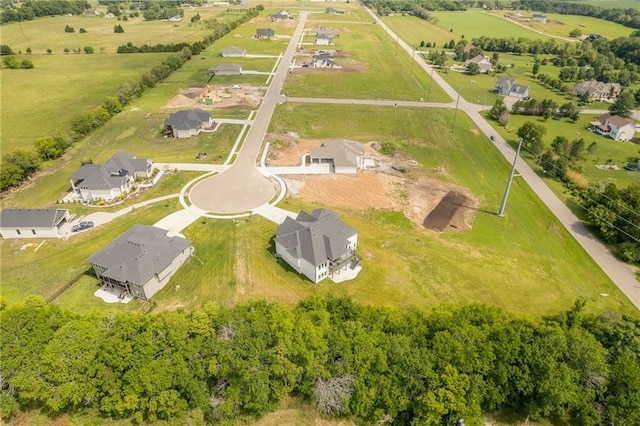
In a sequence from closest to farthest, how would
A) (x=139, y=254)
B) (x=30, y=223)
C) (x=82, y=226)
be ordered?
(x=139, y=254), (x=30, y=223), (x=82, y=226)

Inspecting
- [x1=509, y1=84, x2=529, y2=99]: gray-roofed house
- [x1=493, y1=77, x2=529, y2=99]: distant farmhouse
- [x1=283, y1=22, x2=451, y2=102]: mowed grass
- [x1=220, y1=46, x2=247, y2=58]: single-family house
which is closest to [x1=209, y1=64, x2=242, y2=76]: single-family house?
[x1=283, y1=22, x2=451, y2=102]: mowed grass

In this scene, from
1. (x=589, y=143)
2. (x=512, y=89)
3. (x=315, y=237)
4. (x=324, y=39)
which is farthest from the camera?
(x=324, y=39)

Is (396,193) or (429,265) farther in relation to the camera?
(396,193)

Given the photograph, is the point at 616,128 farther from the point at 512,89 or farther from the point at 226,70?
the point at 226,70

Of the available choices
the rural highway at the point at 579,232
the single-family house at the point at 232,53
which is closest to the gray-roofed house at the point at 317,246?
the rural highway at the point at 579,232

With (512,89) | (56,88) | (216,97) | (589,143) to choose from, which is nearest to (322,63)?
(216,97)

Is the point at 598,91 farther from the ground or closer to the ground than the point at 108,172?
farther from the ground

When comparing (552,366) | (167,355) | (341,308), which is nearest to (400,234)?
(341,308)
